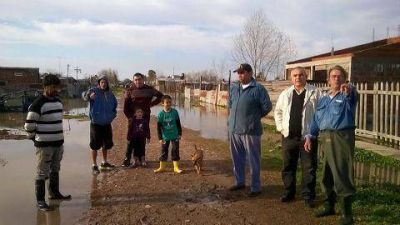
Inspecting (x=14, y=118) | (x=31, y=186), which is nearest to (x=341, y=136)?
(x=31, y=186)

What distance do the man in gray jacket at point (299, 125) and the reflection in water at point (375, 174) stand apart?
6.61ft

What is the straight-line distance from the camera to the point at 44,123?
245 inches

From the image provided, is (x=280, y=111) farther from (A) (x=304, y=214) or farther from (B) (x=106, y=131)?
(B) (x=106, y=131)

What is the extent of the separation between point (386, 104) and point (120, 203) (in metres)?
8.48

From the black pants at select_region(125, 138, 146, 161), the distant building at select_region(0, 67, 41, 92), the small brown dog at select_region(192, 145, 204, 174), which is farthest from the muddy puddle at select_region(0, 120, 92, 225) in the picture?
the distant building at select_region(0, 67, 41, 92)

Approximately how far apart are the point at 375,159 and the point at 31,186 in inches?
287

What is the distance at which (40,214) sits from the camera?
5895mm

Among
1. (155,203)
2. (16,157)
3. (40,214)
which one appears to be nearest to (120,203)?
(155,203)

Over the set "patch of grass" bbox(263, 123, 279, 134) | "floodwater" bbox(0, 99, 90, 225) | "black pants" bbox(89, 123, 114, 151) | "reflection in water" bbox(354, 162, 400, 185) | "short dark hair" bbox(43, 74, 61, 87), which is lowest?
"floodwater" bbox(0, 99, 90, 225)

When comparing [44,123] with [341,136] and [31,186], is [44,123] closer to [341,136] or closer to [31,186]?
[31,186]

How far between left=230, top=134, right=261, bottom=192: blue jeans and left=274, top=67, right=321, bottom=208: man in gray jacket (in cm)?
52

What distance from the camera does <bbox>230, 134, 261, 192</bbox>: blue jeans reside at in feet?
21.7

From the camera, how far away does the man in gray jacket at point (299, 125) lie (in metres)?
5.93

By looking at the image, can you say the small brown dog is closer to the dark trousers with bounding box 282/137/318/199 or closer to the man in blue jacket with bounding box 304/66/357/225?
the dark trousers with bounding box 282/137/318/199
